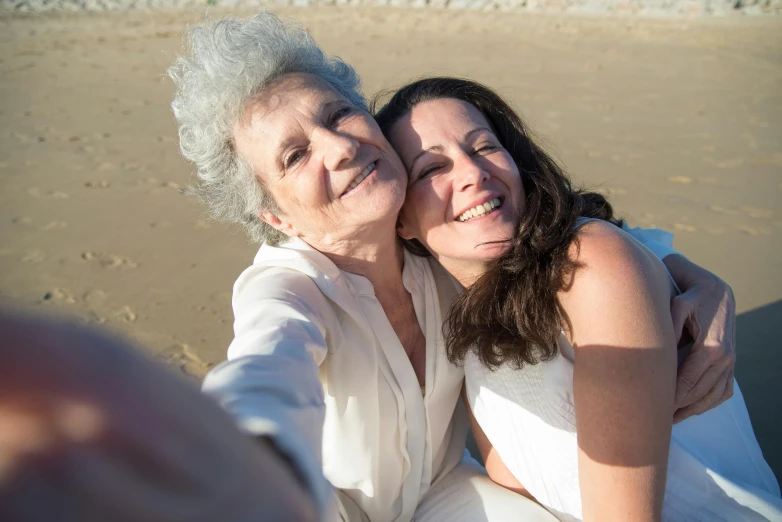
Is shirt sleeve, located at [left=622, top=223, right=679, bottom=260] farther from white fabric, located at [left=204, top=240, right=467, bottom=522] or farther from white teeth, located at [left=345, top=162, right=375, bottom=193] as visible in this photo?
white teeth, located at [left=345, top=162, right=375, bottom=193]

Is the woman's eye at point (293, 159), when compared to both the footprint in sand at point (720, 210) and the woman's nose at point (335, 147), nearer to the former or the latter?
the woman's nose at point (335, 147)

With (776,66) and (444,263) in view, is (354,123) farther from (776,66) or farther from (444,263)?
(776,66)

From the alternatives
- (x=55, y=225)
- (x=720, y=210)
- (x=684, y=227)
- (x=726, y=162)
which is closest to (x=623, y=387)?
(x=684, y=227)

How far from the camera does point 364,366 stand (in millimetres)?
1903

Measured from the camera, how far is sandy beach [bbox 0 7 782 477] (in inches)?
179

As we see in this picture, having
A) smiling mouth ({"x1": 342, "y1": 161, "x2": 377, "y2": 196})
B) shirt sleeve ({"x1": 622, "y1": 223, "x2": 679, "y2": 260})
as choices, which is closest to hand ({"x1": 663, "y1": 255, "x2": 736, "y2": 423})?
shirt sleeve ({"x1": 622, "y1": 223, "x2": 679, "y2": 260})

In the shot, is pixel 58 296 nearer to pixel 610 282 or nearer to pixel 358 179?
pixel 358 179

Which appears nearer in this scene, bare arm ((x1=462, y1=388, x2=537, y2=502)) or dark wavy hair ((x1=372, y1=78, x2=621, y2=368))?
dark wavy hair ((x1=372, y1=78, x2=621, y2=368))

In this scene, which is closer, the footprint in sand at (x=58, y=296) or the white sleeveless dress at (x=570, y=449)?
the white sleeveless dress at (x=570, y=449)

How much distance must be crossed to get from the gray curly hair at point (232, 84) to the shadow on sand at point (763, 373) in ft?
9.03

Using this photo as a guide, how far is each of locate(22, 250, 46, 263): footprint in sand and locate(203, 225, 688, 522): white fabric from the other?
386cm

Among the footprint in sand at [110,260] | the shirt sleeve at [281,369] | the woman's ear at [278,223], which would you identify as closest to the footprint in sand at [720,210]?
the woman's ear at [278,223]

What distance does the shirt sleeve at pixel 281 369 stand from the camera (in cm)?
74

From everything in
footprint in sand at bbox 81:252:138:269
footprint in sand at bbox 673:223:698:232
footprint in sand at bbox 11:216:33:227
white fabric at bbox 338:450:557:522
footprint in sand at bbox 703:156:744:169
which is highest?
white fabric at bbox 338:450:557:522
